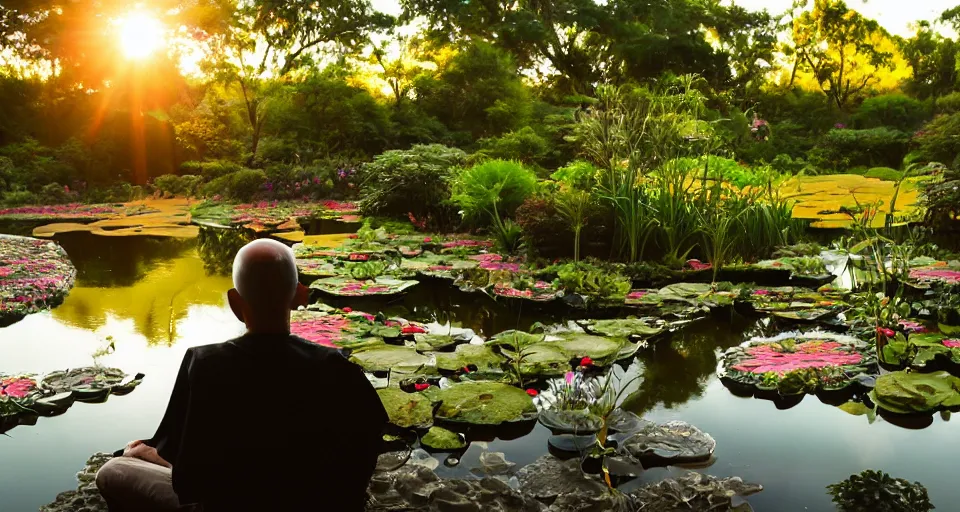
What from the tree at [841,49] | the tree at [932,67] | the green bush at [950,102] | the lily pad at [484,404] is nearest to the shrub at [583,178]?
the lily pad at [484,404]

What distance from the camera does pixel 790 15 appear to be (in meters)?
21.3

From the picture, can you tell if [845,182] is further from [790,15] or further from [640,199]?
[790,15]

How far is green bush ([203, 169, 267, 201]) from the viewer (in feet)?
45.4

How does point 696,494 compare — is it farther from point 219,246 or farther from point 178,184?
point 178,184

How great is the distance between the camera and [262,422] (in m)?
1.46

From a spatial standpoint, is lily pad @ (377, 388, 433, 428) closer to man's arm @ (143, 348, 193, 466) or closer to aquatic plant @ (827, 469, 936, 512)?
man's arm @ (143, 348, 193, 466)

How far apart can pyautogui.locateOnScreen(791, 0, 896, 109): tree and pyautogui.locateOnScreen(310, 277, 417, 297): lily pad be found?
18811 millimetres

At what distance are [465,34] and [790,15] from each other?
9821mm

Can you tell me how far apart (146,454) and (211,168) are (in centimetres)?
1450

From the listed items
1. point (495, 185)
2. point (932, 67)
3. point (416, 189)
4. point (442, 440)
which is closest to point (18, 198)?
point (416, 189)

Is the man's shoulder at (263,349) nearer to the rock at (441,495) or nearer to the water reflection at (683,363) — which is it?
the rock at (441,495)

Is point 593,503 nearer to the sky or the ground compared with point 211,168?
nearer to the ground

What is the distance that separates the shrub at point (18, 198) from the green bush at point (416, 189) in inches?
268

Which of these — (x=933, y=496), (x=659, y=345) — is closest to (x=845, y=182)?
(x=659, y=345)
